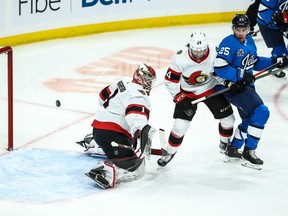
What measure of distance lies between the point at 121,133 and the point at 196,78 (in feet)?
2.04

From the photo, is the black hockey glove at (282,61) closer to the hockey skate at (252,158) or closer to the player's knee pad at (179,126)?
the hockey skate at (252,158)

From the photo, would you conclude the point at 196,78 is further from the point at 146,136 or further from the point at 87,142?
the point at 87,142

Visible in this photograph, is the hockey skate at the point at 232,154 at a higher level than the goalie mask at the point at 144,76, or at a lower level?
lower

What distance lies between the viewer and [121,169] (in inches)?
196

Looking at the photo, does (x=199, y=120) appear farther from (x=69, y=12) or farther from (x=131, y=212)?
(x=69, y=12)

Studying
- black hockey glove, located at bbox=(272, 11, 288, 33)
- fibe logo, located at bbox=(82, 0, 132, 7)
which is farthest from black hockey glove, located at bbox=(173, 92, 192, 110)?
fibe logo, located at bbox=(82, 0, 132, 7)

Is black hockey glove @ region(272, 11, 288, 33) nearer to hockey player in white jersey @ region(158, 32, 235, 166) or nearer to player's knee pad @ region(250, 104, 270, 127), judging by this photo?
hockey player in white jersey @ region(158, 32, 235, 166)

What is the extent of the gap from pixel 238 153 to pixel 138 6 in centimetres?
382

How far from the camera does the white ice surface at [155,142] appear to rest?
4.65 meters

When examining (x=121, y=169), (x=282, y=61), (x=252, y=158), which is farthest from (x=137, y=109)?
(x=282, y=61)

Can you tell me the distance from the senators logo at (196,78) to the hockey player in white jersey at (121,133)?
32cm

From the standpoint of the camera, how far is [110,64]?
26.1 ft

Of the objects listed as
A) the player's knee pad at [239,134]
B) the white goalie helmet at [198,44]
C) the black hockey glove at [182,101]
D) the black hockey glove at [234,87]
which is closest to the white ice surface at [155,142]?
the player's knee pad at [239,134]

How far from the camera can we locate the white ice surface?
465 cm
